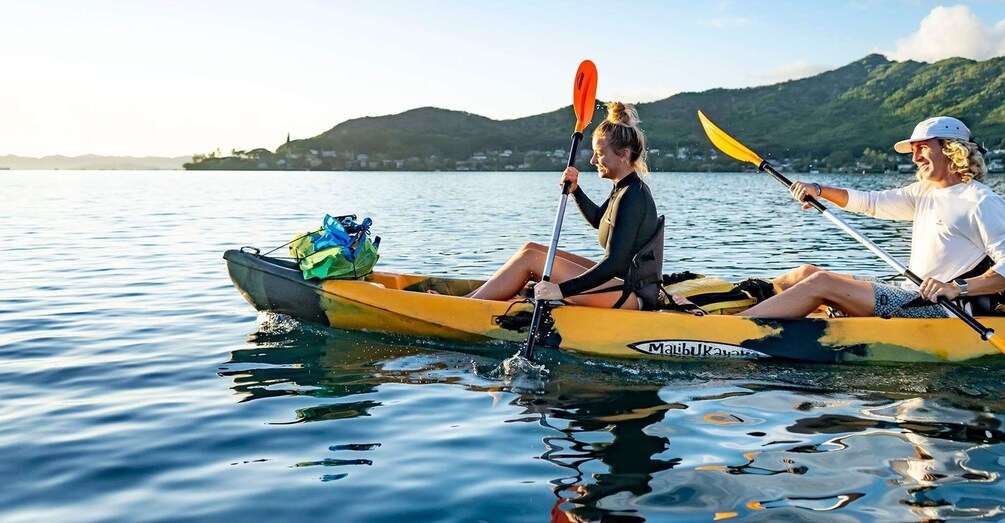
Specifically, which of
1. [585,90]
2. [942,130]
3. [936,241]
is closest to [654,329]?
[936,241]

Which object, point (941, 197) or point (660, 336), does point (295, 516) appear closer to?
point (660, 336)

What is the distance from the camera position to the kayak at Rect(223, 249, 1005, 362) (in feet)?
23.9

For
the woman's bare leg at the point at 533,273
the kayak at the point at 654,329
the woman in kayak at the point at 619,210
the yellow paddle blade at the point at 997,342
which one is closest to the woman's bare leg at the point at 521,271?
the woman's bare leg at the point at 533,273

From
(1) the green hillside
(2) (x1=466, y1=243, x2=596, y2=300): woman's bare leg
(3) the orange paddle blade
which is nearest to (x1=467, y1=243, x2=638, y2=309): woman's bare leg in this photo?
(2) (x1=466, y1=243, x2=596, y2=300): woman's bare leg

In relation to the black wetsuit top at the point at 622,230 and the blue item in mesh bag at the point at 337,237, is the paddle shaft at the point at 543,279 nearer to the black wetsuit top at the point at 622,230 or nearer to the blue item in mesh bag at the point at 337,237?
the black wetsuit top at the point at 622,230

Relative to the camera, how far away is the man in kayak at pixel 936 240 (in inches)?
264

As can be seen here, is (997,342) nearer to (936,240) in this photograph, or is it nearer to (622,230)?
(936,240)

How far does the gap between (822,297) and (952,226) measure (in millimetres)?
1164

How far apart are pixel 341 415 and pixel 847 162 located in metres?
147

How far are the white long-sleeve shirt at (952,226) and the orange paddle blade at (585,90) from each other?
3359mm

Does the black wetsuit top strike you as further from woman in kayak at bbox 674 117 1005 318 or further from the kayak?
woman in kayak at bbox 674 117 1005 318

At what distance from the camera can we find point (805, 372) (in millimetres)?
7320

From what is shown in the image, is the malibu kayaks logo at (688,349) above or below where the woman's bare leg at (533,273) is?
below

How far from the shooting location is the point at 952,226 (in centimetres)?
680
